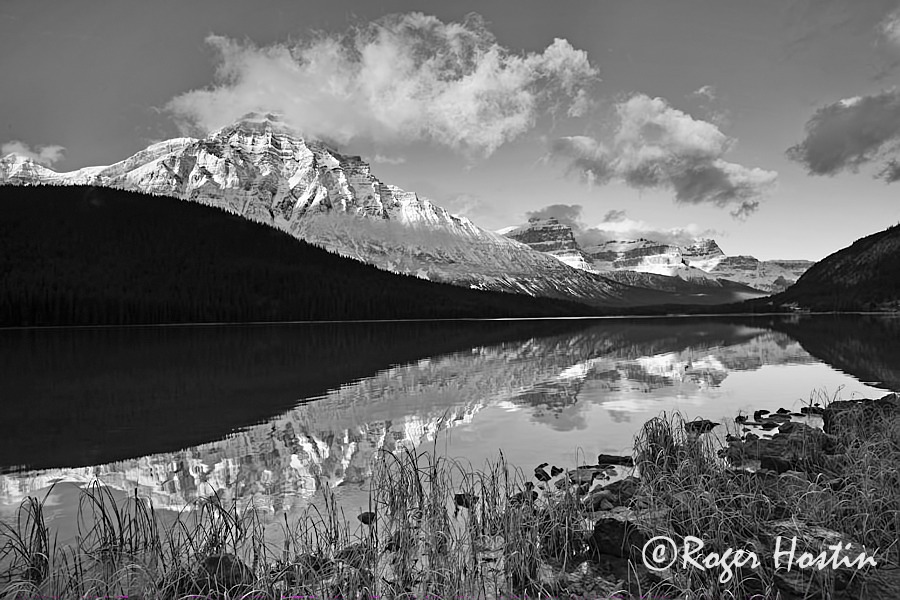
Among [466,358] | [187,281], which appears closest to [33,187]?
[187,281]

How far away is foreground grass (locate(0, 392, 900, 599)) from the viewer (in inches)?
296

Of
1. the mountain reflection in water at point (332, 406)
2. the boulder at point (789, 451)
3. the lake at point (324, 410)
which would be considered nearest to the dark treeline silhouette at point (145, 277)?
the lake at point (324, 410)

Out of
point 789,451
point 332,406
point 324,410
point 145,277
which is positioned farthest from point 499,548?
point 145,277

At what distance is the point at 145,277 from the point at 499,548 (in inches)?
6586

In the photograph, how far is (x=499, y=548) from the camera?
9703 mm

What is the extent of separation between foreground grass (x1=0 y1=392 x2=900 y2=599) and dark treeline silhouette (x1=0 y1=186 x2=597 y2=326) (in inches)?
5204

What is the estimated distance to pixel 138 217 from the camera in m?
193

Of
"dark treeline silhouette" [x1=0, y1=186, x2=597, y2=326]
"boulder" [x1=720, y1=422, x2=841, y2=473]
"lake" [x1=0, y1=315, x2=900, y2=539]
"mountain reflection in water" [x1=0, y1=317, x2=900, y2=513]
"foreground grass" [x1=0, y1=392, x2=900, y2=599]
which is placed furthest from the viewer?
"dark treeline silhouette" [x1=0, y1=186, x2=597, y2=326]

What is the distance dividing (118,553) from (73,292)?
14015cm

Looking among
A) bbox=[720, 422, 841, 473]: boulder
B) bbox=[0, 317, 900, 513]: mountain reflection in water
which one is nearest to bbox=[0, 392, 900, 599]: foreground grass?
bbox=[720, 422, 841, 473]: boulder

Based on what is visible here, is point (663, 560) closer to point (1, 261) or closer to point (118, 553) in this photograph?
point (118, 553)

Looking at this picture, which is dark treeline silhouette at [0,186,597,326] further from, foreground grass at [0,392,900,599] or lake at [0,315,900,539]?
foreground grass at [0,392,900,599]

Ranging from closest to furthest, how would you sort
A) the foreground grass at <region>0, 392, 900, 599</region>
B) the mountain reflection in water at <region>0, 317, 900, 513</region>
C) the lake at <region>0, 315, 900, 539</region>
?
1. the foreground grass at <region>0, 392, 900, 599</region>
2. the lake at <region>0, 315, 900, 539</region>
3. the mountain reflection in water at <region>0, 317, 900, 513</region>

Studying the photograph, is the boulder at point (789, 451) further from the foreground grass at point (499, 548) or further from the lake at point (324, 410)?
the lake at point (324, 410)
